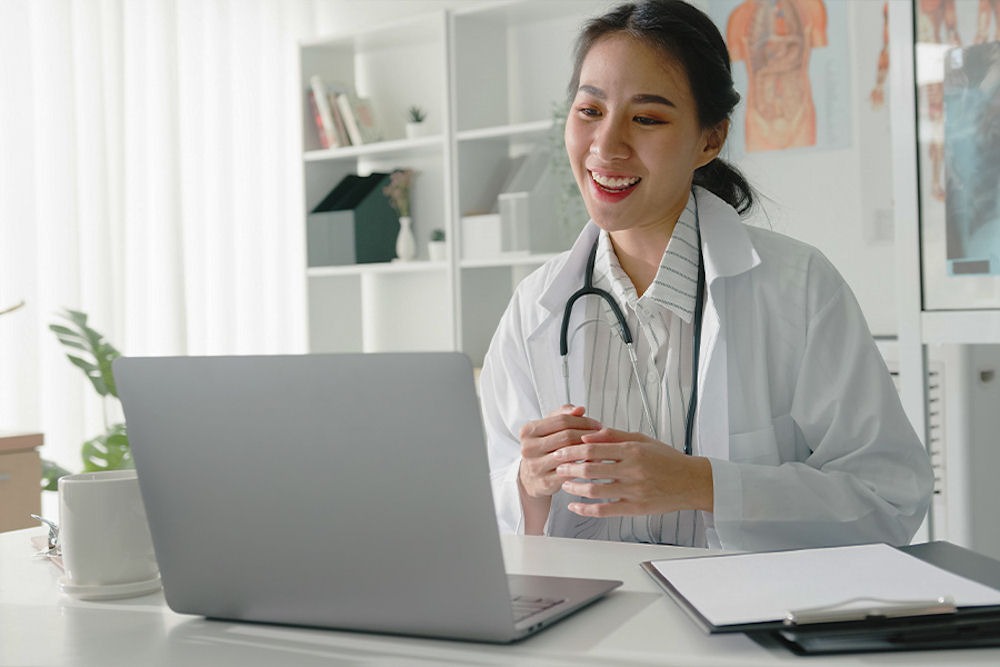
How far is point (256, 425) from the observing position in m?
0.88

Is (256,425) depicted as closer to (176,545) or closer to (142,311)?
(176,545)

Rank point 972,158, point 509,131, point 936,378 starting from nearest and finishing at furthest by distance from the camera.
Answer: point 972,158 → point 936,378 → point 509,131

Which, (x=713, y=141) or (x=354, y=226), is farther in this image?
(x=354, y=226)

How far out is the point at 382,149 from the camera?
12.5 ft

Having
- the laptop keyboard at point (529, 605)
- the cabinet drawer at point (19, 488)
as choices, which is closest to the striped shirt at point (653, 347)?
the laptop keyboard at point (529, 605)

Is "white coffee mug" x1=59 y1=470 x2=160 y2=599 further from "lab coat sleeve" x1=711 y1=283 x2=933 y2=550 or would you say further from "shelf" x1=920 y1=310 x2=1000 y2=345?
"shelf" x1=920 y1=310 x2=1000 y2=345

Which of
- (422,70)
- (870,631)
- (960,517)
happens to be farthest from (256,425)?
(422,70)

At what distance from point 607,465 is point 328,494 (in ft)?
1.44

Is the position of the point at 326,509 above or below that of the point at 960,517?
above

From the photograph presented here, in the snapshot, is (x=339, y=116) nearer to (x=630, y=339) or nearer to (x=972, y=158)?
(x=972, y=158)

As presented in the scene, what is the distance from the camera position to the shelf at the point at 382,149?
3689mm

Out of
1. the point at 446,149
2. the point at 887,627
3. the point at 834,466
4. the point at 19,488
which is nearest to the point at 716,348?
the point at 834,466

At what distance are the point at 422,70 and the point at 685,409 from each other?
2722 millimetres

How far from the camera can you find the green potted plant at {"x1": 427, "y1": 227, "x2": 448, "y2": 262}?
3.75 m
